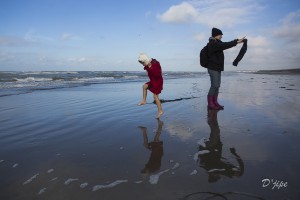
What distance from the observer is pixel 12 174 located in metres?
2.76

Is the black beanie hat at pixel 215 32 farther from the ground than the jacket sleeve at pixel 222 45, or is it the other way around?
the black beanie hat at pixel 215 32

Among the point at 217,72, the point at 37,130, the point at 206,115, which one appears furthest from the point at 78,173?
the point at 217,72

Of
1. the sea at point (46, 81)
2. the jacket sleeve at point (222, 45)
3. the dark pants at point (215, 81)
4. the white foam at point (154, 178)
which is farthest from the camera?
the sea at point (46, 81)

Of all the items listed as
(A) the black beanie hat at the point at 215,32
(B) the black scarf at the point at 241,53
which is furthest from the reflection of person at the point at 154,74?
(B) the black scarf at the point at 241,53

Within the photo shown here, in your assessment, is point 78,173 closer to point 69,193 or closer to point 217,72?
point 69,193

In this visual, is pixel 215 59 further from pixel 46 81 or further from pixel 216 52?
pixel 46 81

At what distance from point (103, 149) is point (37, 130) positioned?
1.81 meters

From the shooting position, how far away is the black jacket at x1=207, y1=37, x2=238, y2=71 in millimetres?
6186

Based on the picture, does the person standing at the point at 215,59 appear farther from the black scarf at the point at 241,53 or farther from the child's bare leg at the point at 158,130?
the child's bare leg at the point at 158,130

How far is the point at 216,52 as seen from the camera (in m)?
6.46

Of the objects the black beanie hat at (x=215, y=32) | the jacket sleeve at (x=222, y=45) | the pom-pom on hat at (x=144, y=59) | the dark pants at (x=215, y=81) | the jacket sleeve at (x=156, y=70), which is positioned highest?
the black beanie hat at (x=215, y=32)

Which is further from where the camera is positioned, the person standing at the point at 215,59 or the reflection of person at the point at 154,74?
the person standing at the point at 215,59

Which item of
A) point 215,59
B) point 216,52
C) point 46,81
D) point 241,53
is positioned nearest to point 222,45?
point 216,52

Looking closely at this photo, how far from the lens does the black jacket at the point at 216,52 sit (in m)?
6.19
